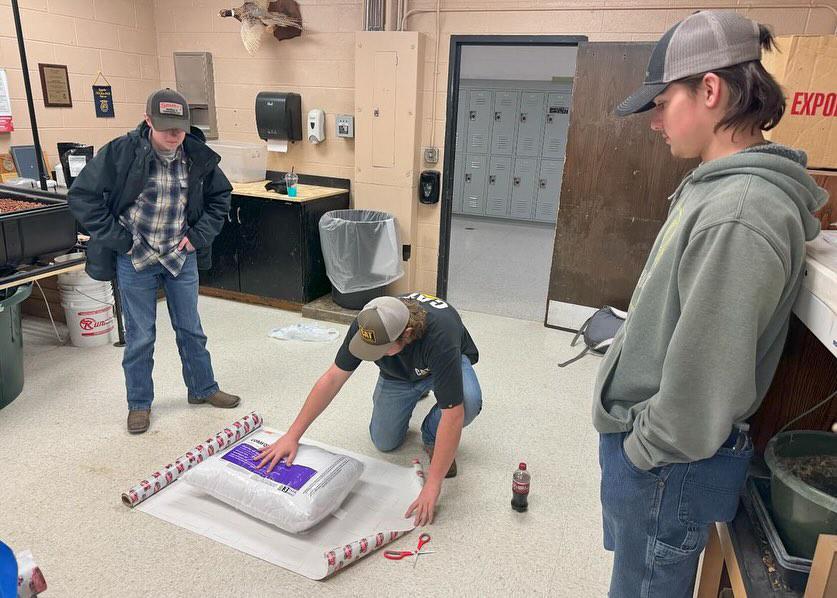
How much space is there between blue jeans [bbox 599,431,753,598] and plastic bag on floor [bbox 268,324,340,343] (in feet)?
9.19

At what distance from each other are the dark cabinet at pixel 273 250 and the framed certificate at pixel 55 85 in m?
1.42

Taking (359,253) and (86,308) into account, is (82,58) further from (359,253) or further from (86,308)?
(359,253)

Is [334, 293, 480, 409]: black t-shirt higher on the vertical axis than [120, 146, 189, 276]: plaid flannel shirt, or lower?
lower

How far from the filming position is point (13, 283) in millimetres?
2590

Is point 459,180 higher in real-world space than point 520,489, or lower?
higher

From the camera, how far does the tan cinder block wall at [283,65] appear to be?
14.1 ft

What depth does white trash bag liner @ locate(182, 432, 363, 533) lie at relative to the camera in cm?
193

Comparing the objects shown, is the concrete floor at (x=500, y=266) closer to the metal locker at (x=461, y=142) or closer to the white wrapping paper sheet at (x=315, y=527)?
the metal locker at (x=461, y=142)

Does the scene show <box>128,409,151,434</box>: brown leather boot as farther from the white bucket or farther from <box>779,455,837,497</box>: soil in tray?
<box>779,455,837,497</box>: soil in tray

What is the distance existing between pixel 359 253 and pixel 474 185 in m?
4.21

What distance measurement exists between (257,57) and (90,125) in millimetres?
1385

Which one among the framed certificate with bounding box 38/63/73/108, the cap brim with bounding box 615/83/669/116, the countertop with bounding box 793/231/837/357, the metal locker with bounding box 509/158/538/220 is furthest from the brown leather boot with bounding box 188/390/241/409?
the metal locker with bounding box 509/158/538/220

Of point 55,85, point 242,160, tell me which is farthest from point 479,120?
point 55,85

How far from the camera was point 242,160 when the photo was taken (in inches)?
175
